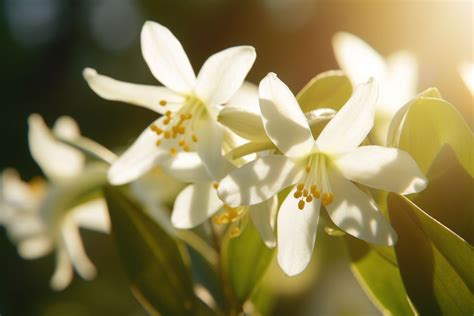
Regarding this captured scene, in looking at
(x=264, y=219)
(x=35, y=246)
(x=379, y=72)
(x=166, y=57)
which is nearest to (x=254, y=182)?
(x=264, y=219)

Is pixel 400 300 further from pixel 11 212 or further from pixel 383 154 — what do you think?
pixel 11 212

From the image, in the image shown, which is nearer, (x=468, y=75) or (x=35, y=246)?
(x=468, y=75)

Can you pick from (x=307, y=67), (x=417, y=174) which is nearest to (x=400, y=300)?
(x=417, y=174)

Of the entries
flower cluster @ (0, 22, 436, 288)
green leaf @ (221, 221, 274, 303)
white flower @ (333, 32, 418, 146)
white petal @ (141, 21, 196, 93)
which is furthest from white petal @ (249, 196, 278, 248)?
white flower @ (333, 32, 418, 146)

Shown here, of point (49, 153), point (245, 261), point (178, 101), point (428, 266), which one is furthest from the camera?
point (49, 153)

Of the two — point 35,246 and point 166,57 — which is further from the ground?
point 166,57

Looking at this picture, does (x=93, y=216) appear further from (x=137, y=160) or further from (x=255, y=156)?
(x=255, y=156)

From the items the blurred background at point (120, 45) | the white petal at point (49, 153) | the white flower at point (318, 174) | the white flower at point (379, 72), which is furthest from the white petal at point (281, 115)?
the blurred background at point (120, 45)
